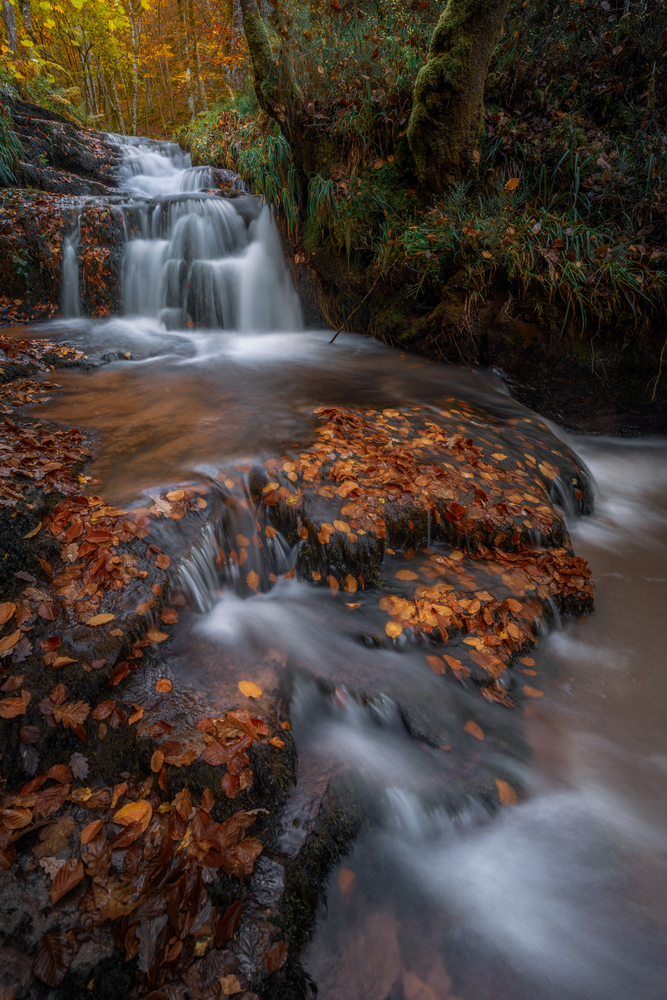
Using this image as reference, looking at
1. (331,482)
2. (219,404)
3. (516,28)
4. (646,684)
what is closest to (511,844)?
(646,684)

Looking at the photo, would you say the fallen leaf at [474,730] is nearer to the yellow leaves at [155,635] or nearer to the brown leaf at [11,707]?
the yellow leaves at [155,635]

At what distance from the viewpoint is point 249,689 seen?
231cm

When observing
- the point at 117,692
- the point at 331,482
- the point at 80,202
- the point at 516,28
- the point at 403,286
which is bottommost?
the point at 117,692

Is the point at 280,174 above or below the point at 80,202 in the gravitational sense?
above

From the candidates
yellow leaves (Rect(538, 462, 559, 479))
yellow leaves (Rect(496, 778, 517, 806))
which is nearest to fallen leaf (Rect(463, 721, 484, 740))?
yellow leaves (Rect(496, 778, 517, 806))

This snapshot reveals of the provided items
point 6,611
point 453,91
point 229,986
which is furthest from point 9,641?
point 453,91

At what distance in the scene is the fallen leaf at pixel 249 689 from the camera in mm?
2281

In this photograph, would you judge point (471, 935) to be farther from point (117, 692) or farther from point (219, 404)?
point (219, 404)

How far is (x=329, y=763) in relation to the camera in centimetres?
220

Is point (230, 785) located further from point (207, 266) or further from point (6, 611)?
point (207, 266)

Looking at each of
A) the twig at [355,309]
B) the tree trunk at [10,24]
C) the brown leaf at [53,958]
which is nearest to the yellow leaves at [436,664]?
the brown leaf at [53,958]

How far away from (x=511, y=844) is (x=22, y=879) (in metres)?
1.95

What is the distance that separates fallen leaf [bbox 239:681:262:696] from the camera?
89.8 inches

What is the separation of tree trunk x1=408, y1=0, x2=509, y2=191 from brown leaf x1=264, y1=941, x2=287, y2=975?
7661mm
